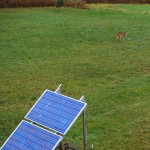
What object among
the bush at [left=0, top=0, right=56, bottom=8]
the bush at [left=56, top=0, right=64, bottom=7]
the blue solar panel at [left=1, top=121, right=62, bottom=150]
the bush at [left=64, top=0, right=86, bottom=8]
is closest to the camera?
the blue solar panel at [left=1, top=121, right=62, bottom=150]

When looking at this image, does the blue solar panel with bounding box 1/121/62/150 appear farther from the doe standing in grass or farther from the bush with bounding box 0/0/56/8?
the bush with bounding box 0/0/56/8

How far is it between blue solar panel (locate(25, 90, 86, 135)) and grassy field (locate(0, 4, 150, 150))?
1.84 meters

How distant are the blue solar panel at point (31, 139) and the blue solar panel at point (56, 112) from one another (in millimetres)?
159

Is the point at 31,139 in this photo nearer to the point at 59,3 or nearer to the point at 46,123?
the point at 46,123

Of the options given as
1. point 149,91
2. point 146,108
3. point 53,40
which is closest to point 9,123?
point 146,108

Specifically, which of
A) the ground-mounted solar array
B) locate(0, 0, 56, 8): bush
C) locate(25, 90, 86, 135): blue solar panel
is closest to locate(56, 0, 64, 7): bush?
locate(0, 0, 56, 8): bush

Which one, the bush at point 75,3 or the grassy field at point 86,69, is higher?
the bush at point 75,3

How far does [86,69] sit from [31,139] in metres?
7.94

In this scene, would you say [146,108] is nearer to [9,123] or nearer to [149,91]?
[149,91]

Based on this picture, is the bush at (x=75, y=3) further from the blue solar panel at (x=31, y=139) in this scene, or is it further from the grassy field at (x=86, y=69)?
the blue solar panel at (x=31, y=139)

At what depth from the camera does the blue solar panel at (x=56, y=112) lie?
23.2 ft

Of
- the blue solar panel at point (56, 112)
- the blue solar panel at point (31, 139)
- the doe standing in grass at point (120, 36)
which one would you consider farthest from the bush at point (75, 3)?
the blue solar panel at point (31, 139)

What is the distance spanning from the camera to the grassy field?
9.96 metres

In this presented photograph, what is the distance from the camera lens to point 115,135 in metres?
9.52
